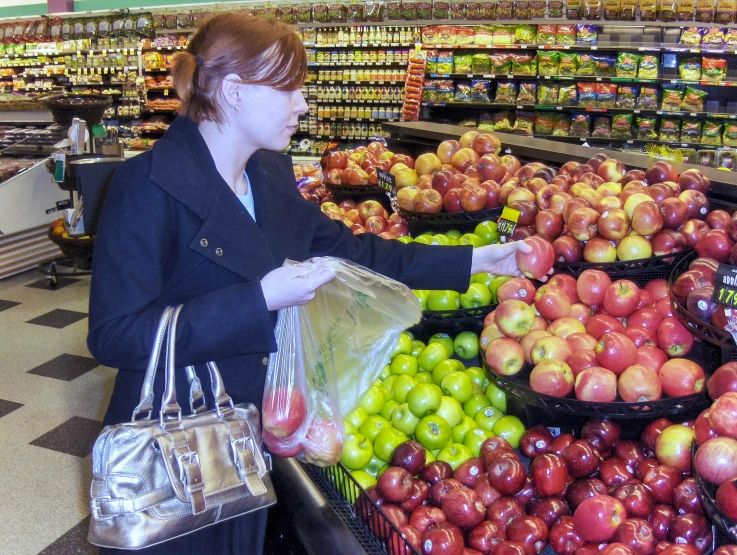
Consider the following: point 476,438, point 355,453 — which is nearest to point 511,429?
point 476,438

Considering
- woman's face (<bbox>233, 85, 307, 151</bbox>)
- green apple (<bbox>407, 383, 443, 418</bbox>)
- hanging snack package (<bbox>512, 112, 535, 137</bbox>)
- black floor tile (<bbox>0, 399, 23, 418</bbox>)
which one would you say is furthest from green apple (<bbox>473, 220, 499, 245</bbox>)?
hanging snack package (<bbox>512, 112, 535, 137</bbox>)

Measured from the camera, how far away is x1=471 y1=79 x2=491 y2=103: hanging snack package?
778 centimetres

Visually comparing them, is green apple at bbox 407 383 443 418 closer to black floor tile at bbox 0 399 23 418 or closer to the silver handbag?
the silver handbag

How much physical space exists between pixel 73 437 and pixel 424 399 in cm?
217

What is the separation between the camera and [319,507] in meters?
1.49

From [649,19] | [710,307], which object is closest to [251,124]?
[710,307]

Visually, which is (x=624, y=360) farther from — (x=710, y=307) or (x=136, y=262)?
(x=136, y=262)

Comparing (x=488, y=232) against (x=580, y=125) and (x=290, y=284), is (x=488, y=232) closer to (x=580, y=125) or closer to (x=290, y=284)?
(x=290, y=284)

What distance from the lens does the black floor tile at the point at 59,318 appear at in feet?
15.7

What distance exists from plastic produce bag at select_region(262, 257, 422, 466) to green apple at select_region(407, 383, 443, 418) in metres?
0.38

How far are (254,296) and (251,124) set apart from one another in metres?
0.34

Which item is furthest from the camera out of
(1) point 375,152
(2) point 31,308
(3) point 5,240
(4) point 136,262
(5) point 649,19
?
(5) point 649,19

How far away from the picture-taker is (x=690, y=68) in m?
6.86

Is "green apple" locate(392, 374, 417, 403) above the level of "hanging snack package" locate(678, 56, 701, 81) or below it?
below
